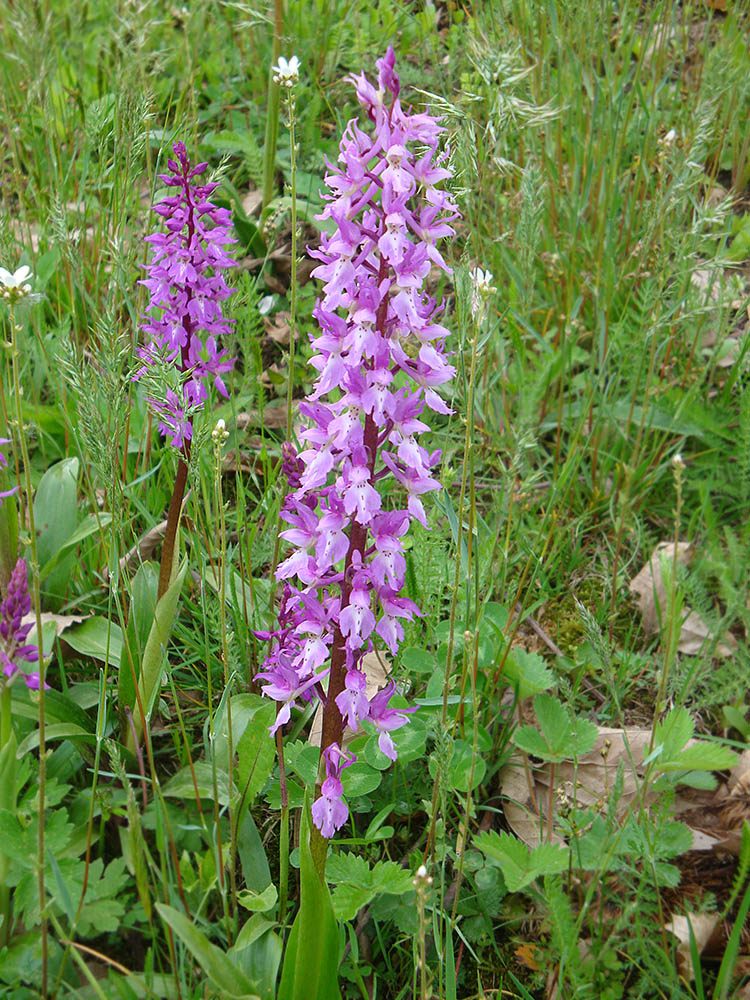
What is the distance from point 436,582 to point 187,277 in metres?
0.98

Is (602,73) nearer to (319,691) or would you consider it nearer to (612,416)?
(612,416)

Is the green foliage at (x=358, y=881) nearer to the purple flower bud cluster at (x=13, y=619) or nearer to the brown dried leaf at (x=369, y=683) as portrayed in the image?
the brown dried leaf at (x=369, y=683)

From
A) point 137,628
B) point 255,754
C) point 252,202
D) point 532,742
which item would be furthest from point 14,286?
point 252,202

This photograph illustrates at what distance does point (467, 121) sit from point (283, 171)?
223 cm

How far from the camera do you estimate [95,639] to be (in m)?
2.15

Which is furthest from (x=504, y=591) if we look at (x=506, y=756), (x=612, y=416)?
(x=612, y=416)

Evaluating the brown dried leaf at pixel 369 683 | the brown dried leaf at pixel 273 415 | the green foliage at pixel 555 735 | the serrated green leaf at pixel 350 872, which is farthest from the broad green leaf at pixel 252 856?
the brown dried leaf at pixel 273 415

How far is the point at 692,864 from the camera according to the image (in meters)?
1.96

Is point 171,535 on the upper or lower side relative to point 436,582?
upper

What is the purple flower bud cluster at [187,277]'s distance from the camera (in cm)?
210

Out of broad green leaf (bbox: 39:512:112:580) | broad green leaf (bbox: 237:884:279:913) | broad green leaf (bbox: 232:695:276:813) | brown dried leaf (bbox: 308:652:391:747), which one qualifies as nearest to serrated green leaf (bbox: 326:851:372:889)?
broad green leaf (bbox: 237:884:279:913)

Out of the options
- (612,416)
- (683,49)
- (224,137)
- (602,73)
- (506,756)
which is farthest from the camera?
(602,73)

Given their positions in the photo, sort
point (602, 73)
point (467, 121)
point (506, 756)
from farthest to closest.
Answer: point (602, 73) < point (506, 756) < point (467, 121)

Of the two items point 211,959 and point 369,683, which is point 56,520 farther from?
point 211,959
